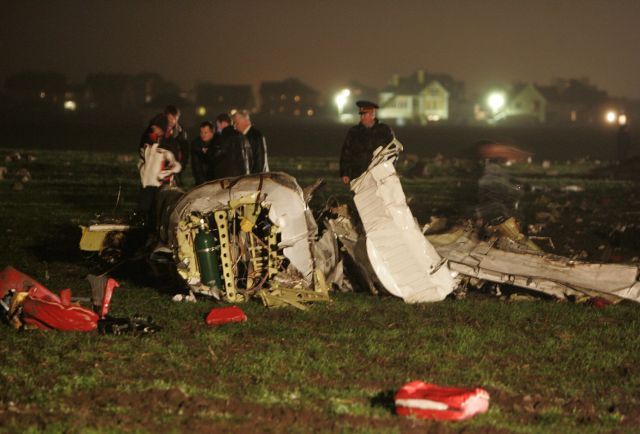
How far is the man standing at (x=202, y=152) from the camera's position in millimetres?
12586

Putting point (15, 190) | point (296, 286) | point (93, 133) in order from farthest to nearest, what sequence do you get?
point (93, 133)
point (15, 190)
point (296, 286)

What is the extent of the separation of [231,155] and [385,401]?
19.8 ft

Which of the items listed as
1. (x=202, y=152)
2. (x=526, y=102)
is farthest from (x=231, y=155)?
(x=526, y=102)

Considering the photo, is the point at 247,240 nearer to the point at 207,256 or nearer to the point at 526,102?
the point at 207,256

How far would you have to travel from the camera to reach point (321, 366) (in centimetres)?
666

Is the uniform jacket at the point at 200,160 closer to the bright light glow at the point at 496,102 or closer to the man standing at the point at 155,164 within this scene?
the man standing at the point at 155,164

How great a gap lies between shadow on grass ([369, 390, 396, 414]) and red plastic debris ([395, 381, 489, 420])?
0.13 m

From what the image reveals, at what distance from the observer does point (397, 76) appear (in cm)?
13712

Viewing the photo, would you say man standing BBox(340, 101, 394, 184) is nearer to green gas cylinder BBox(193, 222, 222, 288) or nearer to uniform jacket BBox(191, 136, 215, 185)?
uniform jacket BBox(191, 136, 215, 185)

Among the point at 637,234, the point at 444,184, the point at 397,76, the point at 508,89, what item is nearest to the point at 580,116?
the point at 508,89

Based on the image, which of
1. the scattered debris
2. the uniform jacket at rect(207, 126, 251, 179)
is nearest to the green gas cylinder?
the uniform jacket at rect(207, 126, 251, 179)

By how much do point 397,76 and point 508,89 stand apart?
18153 millimetres

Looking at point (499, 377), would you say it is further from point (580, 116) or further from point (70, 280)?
point (580, 116)

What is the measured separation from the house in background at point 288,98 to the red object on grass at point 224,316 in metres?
154
